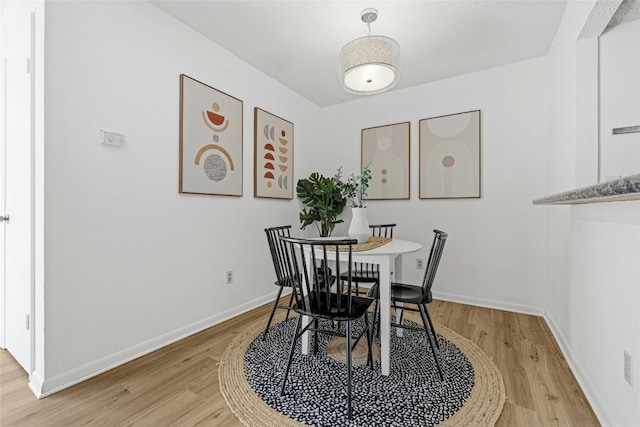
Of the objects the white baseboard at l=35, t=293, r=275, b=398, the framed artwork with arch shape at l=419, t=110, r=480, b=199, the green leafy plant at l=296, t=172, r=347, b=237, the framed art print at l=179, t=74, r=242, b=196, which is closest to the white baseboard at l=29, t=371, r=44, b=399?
the white baseboard at l=35, t=293, r=275, b=398

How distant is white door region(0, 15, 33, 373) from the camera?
1.71 m

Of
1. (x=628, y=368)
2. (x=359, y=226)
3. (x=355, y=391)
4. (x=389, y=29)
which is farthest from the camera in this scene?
(x=389, y=29)

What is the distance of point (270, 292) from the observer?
328 cm

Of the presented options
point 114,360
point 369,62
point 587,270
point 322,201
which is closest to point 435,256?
point 587,270

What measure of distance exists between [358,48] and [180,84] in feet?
4.61

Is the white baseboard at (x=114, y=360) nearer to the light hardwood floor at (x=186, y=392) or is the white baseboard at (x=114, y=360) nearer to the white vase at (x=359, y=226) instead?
the light hardwood floor at (x=186, y=392)

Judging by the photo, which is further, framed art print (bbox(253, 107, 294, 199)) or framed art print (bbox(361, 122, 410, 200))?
framed art print (bbox(361, 122, 410, 200))

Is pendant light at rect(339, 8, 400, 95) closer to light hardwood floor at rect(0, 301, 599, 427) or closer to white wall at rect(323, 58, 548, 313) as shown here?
white wall at rect(323, 58, 548, 313)

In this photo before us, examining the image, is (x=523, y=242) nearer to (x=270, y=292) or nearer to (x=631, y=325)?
(x=631, y=325)

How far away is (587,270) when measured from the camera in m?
1.68

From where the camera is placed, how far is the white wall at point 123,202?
169 centimetres

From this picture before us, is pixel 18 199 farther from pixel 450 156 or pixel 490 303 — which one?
pixel 490 303

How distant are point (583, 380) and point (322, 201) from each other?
2.65m

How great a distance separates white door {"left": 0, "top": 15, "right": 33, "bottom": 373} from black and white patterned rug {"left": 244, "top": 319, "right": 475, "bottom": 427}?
1.37 metres
